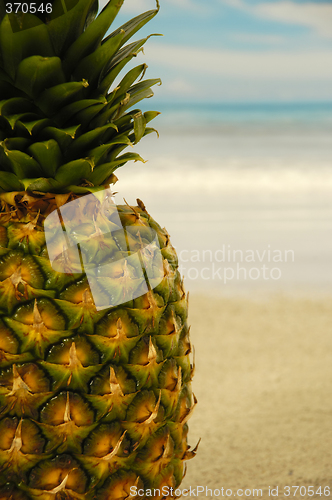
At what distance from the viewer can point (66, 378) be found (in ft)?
2.22

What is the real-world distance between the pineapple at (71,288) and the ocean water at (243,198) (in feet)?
6.17

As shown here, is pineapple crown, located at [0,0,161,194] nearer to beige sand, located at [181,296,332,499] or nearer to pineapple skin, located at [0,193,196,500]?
pineapple skin, located at [0,193,196,500]

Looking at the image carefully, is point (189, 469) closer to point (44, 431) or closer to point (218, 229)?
point (44, 431)

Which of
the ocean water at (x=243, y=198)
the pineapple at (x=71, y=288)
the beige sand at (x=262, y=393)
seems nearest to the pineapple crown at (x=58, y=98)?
the pineapple at (x=71, y=288)

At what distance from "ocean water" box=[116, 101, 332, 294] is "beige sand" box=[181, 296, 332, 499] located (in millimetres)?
346

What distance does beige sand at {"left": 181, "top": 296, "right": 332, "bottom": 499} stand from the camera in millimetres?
1193

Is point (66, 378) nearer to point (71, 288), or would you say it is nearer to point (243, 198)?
point (71, 288)

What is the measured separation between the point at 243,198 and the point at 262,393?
296 cm

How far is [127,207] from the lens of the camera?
0.82m

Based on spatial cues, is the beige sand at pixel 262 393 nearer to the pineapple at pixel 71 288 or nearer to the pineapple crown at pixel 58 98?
the pineapple at pixel 71 288

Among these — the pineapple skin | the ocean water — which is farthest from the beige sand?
the pineapple skin

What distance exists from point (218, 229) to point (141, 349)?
276 cm

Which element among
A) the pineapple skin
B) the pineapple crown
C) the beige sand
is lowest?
the beige sand

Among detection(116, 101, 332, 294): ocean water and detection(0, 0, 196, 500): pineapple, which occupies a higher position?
detection(0, 0, 196, 500): pineapple
